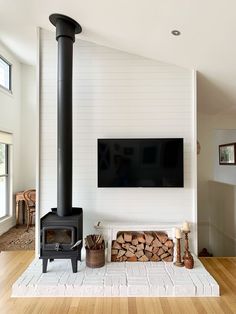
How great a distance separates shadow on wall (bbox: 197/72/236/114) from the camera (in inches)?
149

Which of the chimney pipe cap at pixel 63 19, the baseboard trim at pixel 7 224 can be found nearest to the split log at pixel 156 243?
the chimney pipe cap at pixel 63 19

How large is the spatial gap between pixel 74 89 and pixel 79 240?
198 cm

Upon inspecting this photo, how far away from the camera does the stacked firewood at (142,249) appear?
10.4ft

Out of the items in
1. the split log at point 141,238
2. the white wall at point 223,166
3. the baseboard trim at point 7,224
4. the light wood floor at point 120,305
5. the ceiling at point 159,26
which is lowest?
the light wood floor at point 120,305

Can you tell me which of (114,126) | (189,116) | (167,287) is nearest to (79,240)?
(167,287)

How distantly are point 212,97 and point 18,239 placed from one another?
4247 millimetres

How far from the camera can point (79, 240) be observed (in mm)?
2863

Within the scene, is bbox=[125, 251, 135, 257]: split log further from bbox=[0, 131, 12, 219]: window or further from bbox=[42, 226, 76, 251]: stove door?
bbox=[0, 131, 12, 219]: window

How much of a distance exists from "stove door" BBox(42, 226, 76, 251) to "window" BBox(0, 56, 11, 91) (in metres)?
3.53

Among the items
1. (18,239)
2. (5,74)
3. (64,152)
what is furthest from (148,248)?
(5,74)

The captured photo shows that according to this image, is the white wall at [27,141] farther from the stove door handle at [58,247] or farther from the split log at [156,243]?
the split log at [156,243]

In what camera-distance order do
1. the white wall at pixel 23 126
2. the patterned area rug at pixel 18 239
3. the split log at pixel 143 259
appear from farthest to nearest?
the white wall at pixel 23 126, the patterned area rug at pixel 18 239, the split log at pixel 143 259

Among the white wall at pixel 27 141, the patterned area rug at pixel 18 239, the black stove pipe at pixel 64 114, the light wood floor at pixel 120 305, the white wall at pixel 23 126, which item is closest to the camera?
the light wood floor at pixel 120 305

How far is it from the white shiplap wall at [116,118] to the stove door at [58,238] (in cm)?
57
